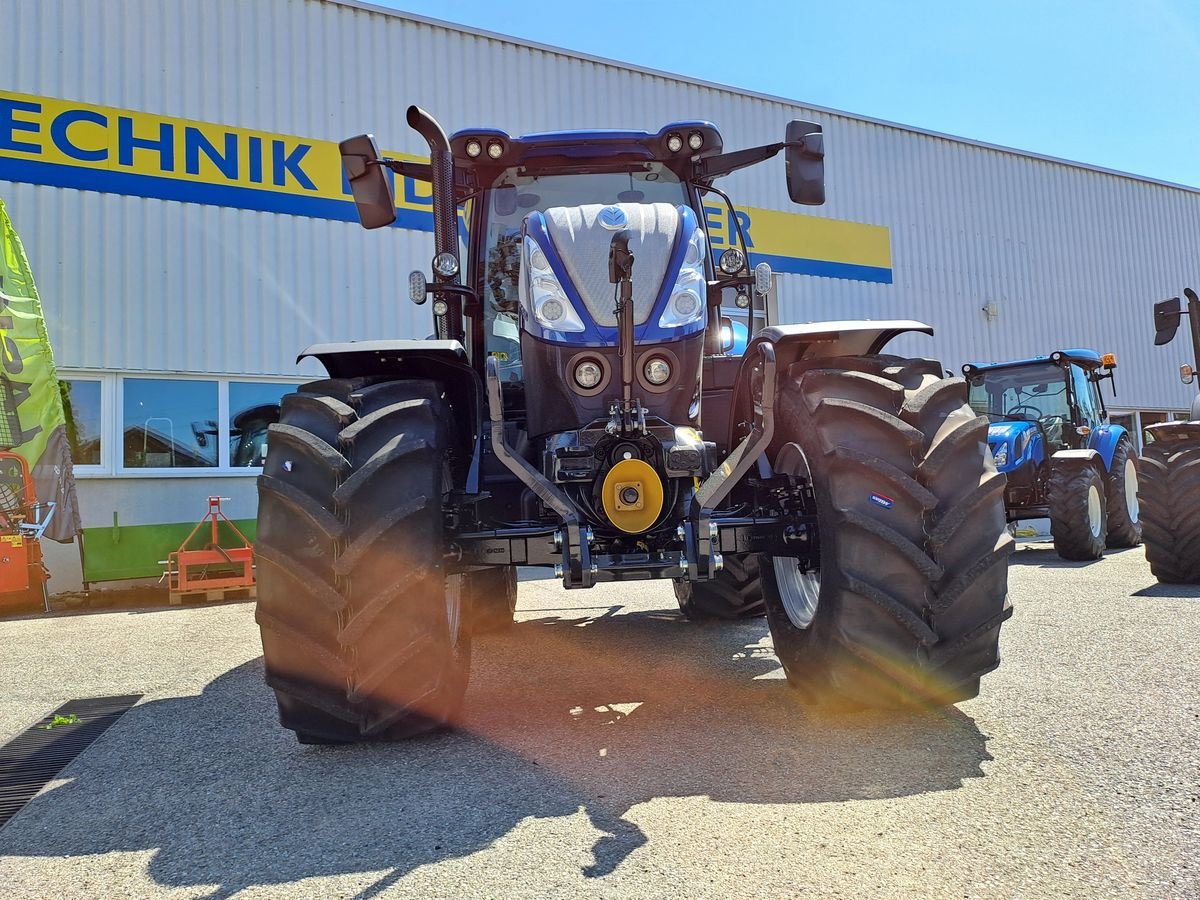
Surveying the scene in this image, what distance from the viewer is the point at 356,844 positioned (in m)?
2.13

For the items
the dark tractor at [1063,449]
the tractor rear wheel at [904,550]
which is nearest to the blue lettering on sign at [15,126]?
the tractor rear wheel at [904,550]

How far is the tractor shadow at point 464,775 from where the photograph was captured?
213cm

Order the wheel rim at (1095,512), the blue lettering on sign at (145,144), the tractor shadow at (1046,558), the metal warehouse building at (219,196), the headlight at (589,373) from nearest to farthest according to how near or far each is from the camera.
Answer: the headlight at (589,373) → the tractor shadow at (1046,558) → the metal warehouse building at (219,196) → the wheel rim at (1095,512) → the blue lettering on sign at (145,144)

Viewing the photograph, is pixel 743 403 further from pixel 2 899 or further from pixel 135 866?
pixel 2 899

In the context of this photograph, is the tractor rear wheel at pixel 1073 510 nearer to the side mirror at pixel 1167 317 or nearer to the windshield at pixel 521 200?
the side mirror at pixel 1167 317

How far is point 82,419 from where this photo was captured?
906 centimetres

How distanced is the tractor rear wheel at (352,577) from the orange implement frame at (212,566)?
6202 millimetres

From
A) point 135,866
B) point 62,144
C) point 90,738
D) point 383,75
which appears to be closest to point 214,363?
point 62,144

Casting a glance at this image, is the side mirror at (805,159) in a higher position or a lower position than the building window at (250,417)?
higher

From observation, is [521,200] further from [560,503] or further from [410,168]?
[560,503]

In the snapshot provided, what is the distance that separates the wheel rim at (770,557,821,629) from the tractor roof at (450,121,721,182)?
1.97 metres

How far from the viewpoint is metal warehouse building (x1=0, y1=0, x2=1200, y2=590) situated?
30.0 feet

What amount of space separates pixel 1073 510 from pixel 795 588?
6606 mm

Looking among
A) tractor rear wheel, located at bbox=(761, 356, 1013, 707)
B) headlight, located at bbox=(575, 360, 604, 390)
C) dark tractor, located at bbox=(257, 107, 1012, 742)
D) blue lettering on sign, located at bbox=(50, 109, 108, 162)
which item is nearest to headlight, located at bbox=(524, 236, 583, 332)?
dark tractor, located at bbox=(257, 107, 1012, 742)
